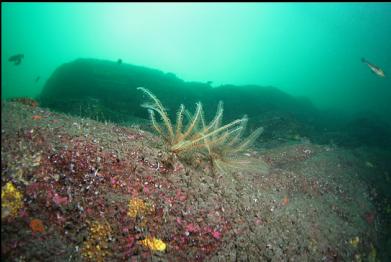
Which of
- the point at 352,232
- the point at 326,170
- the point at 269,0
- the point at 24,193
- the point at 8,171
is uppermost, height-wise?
the point at 269,0

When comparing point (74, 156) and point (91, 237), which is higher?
point (74, 156)

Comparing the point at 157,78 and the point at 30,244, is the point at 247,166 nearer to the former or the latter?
the point at 30,244

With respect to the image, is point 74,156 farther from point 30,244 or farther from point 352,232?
point 352,232

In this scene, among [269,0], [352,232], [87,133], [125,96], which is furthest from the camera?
[269,0]

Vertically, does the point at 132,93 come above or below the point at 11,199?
below

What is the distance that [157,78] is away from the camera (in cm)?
2417

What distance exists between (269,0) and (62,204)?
395ft

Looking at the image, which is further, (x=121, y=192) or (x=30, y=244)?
(x=121, y=192)

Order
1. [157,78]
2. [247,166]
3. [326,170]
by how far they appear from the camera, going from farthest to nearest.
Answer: [157,78]
[326,170]
[247,166]

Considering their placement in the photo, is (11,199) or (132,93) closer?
(11,199)

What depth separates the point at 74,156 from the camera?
329cm

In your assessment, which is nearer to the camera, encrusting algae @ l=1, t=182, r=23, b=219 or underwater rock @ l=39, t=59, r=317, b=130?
encrusting algae @ l=1, t=182, r=23, b=219

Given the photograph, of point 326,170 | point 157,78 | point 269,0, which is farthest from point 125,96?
point 269,0

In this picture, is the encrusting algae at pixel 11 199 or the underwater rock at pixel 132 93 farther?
Answer: the underwater rock at pixel 132 93
